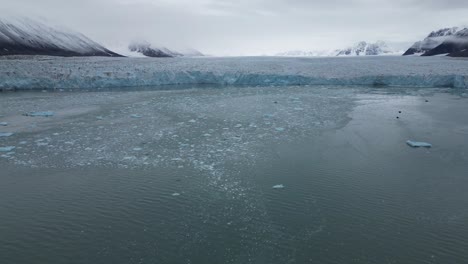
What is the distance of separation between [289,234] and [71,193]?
14.6 ft

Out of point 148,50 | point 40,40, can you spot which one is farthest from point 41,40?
point 148,50

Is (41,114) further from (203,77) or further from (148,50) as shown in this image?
(148,50)

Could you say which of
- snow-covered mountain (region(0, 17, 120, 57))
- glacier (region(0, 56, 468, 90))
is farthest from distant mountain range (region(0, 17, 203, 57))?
glacier (region(0, 56, 468, 90))

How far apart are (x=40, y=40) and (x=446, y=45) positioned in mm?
99346

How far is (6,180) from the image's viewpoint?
8.02 m

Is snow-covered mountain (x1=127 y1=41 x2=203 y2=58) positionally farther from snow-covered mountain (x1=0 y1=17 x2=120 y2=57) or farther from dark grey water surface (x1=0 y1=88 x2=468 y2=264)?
dark grey water surface (x1=0 y1=88 x2=468 y2=264)

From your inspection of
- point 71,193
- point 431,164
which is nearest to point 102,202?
point 71,193

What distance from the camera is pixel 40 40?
84312 mm

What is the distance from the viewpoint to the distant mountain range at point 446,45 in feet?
290

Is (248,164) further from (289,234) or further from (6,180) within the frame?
(6,180)

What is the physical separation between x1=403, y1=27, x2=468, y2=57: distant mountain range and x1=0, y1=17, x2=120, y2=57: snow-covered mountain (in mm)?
82384

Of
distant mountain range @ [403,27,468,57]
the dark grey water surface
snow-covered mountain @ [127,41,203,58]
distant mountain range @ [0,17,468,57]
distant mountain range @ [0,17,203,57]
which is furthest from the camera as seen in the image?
snow-covered mountain @ [127,41,203,58]

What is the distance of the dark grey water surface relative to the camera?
5.39 m

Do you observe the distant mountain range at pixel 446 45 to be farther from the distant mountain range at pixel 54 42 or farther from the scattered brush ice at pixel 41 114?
the scattered brush ice at pixel 41 114
